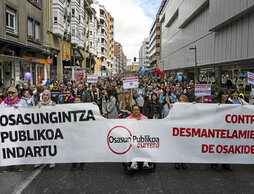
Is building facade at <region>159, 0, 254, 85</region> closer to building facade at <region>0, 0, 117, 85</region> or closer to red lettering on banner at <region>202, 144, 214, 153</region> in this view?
red lettering on banner at <region>202, 144, 214, 153</region>

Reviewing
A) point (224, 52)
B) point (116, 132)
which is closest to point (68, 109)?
point (116, 132)

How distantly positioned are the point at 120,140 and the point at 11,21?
58.5ft

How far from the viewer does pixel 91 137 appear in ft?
15.3

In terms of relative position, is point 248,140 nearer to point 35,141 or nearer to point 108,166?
Answer: point 108,166

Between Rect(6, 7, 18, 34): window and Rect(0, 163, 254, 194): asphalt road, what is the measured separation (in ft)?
52.6

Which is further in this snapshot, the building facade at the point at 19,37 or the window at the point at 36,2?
the window at the point at 36,2

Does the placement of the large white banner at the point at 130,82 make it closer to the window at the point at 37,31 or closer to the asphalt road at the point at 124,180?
the asphalt road at the point at 124,180

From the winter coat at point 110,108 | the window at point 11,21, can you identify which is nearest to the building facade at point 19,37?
the window at point 11,21

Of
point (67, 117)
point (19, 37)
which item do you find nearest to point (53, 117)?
point (67, 117)

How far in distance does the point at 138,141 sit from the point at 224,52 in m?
16.0

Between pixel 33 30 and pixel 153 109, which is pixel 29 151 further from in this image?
pixel 33 30

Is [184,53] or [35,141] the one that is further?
[184,53]

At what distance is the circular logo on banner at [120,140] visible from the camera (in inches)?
180

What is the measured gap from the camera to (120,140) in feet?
15.0
